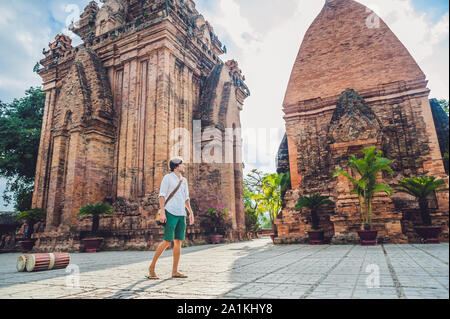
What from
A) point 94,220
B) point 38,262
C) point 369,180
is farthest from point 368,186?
point 94,220

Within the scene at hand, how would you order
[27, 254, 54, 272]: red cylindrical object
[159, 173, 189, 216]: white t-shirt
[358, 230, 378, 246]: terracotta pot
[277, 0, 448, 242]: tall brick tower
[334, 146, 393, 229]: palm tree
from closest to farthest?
[159, 173, 189, 216]: white t-shirt, [27, 254, 54, 272]: red cylindrical object, [358, 230, 378, 246]: terracotta pot, [334, 146, 393, 229]: palm tree, [277, 0, 448, 242]: tall brick tower

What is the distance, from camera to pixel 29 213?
12391mm

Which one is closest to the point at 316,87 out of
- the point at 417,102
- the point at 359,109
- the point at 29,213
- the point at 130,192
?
the point at 359,109

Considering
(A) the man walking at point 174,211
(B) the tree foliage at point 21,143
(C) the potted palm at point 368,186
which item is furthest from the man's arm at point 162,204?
(B) the tree foliage at point 21,143

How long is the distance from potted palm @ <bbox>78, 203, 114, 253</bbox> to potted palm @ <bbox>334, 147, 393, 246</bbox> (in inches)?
330

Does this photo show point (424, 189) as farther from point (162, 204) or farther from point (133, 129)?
point (133, 129)

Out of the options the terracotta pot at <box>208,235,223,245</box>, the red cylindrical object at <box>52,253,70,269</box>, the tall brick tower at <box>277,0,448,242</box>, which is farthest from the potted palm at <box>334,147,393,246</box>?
the red cylindrical object at <box>52,253,70,269</box>

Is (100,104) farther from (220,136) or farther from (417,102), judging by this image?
(417,102)

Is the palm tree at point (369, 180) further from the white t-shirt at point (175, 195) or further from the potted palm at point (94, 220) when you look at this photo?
the potted palm at point (94, 220)

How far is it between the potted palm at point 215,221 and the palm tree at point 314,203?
3868 millimetres

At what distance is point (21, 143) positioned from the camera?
15.7 m

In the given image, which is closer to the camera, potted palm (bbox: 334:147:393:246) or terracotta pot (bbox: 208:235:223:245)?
potted palm (bbox: 334:147:393:246)

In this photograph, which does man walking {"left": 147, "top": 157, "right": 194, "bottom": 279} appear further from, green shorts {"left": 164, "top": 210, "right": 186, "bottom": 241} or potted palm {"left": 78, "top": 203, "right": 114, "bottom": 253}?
potted palm {"left": 78, "top": 203, "right": 114, "bottom": 253}

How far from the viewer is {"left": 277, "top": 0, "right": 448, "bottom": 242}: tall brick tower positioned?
8.48 m
